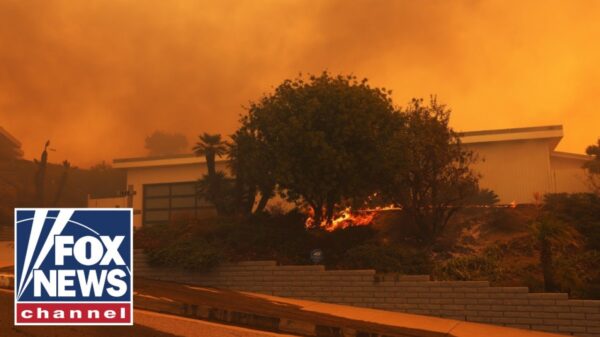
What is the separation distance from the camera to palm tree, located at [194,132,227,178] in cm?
2741

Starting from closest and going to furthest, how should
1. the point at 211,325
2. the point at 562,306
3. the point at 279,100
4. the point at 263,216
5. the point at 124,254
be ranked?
the point at 124,254, the point at 211,325, the point at 562,306, the point at 279,100, the point at 263,216

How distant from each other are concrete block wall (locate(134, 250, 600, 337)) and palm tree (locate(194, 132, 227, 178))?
10.1 meters

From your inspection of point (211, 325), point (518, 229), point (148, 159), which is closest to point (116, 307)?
point (211, 325)

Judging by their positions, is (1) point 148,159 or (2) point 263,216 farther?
(1) point 148,159

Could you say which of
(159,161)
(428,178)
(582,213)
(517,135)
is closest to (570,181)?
(517,135)

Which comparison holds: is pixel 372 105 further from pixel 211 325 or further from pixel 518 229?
pixel 211 325

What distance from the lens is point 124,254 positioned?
902 centimetres

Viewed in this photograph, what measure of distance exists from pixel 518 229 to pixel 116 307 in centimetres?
1485

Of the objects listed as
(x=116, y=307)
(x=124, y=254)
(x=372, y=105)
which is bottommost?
(x=116, y=307)

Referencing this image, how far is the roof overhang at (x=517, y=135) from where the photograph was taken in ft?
95.8

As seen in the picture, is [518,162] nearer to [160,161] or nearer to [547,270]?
[547,270]

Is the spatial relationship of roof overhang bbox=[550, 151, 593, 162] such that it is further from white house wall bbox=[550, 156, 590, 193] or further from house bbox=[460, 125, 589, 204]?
white house wall bbox=[550, 156, 590, 193]

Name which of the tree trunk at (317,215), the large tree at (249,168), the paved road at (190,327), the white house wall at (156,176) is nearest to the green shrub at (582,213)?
the tree trunk at (317,215)

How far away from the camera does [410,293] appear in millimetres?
14844
